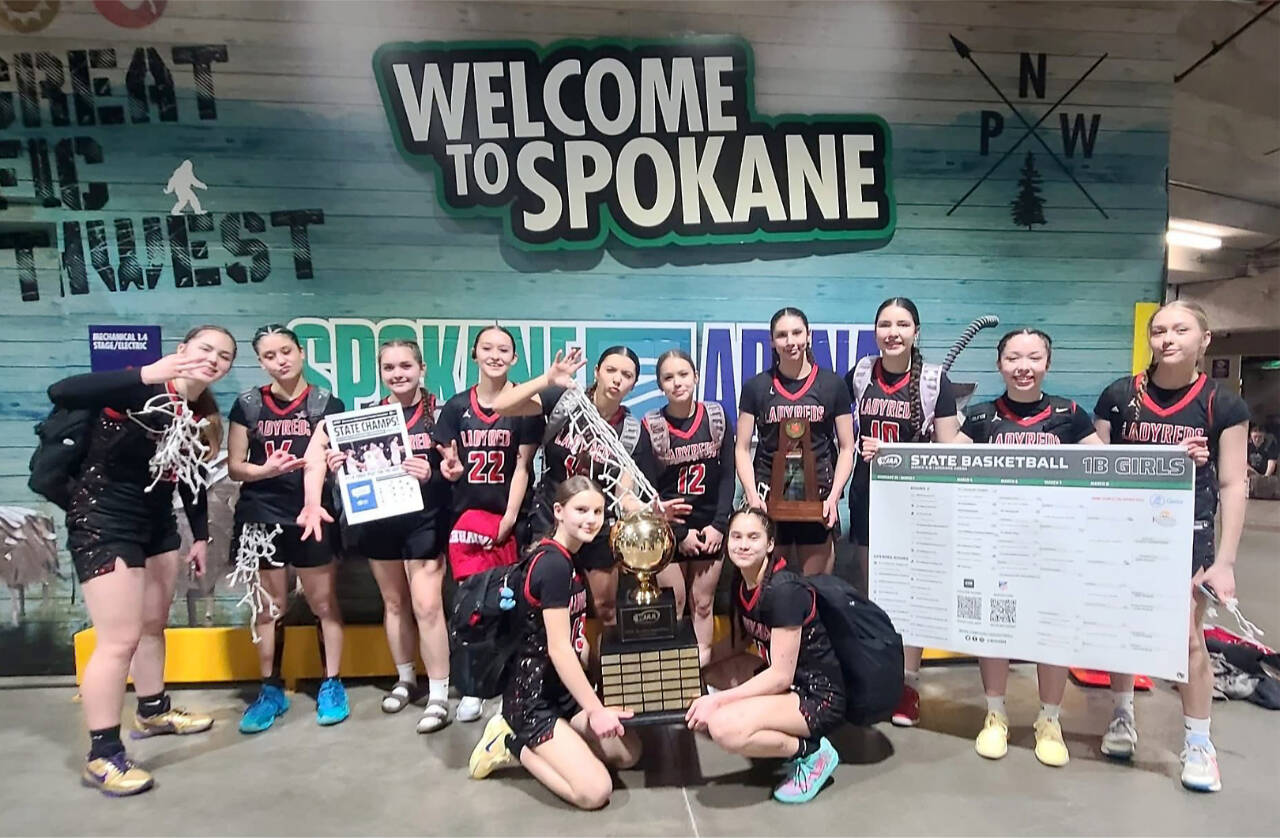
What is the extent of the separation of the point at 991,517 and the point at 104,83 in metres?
4.62

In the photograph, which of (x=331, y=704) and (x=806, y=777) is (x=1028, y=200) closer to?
(x=806, y=777)

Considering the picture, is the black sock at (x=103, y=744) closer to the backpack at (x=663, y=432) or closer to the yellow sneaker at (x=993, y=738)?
the backpack at (x=663, y=432)

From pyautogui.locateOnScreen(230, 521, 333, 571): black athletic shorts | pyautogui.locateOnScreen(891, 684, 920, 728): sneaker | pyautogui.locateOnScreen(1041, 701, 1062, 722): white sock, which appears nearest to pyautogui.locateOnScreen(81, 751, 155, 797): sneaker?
pyautogui.locateOnScreen(230, 521, 333, 571): black athletic shorts

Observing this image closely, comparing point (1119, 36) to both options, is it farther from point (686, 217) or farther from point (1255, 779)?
point (1255, 779)

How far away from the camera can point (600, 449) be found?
9.73 ft

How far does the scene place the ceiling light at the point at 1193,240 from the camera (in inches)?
329

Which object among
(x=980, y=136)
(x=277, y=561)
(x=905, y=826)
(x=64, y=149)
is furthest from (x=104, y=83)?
(x=905, y=826)

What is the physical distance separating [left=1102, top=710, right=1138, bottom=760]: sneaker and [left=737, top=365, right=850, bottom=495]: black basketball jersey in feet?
4.62

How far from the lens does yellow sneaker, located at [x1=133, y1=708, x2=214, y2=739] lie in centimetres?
304

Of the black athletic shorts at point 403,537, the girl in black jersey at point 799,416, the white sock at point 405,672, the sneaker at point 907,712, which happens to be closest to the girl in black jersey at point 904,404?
the sneaker at point 907,712

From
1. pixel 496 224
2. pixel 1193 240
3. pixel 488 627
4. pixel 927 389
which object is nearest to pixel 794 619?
pixel 488 627

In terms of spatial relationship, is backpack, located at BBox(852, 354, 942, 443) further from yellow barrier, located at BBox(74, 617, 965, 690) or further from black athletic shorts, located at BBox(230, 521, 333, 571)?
yellow barrier, located at BBox(74, 617, 965, 690)

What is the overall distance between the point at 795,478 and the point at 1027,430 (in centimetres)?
93

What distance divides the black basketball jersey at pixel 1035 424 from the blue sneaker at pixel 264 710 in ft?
10.5
